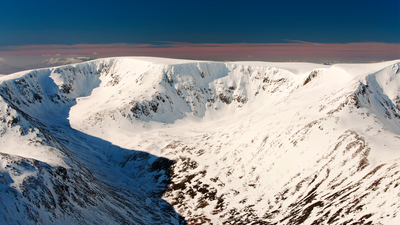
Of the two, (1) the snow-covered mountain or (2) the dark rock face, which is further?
(1) the snow-covered mountain

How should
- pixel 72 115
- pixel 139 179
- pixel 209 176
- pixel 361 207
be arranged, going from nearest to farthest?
pixel 361 207 < pixel 209 176 < pixel 139 179 < pixel 72 115

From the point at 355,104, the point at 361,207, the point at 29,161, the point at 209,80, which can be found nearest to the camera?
the point at 361,207

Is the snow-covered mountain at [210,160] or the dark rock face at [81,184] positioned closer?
the dark rock face at [81,184]

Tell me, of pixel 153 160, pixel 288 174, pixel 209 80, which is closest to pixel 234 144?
pixel 288 174

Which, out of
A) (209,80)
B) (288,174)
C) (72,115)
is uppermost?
(209,80)

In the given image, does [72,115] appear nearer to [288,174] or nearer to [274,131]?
[274,131]

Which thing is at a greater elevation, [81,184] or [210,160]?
[210,160]

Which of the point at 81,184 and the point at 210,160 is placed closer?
the point at 81,184

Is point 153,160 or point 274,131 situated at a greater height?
point 274,131
